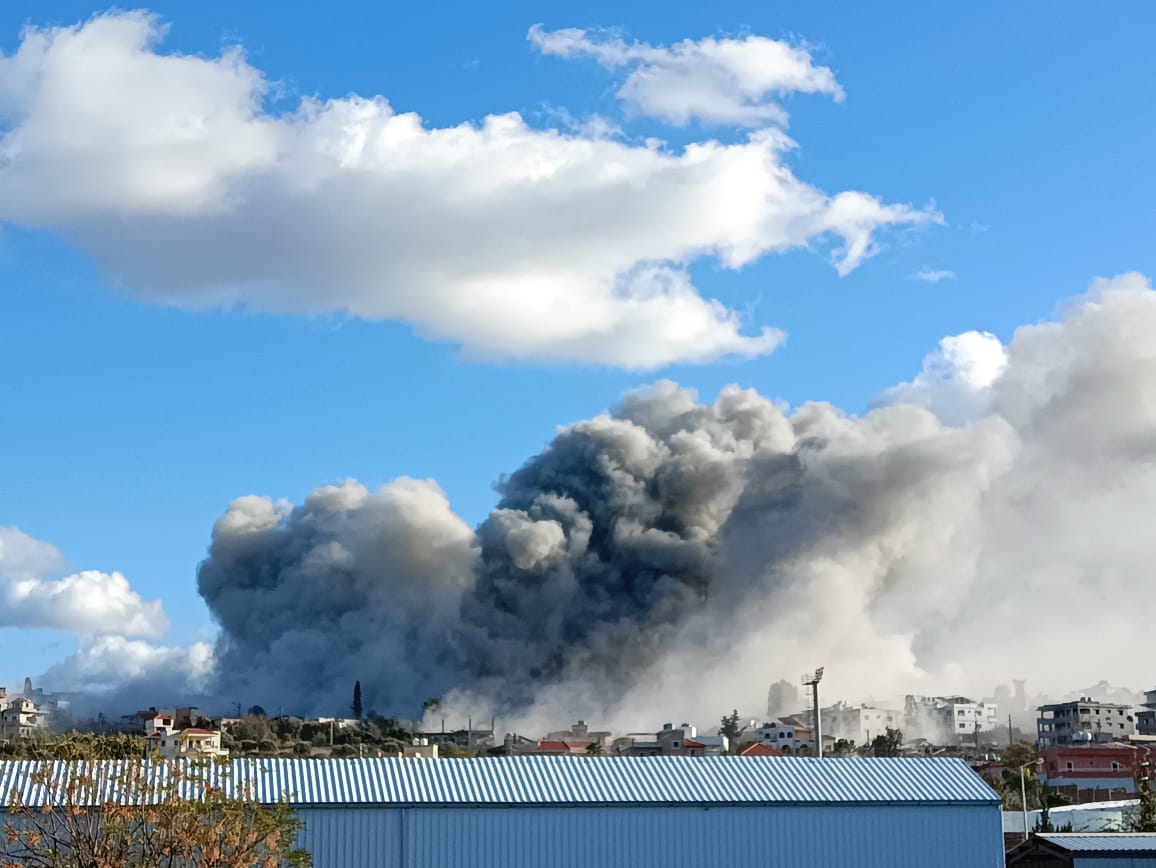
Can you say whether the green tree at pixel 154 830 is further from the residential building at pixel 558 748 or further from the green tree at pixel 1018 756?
the green tree at pixel 1018 756

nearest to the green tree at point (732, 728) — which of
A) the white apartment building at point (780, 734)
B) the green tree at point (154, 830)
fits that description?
the white apartment building at point (780, 734)

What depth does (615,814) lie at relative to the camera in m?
31.5

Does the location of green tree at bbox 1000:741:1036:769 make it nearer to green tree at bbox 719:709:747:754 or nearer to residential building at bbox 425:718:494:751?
green tree at bbox 719:709:747:754

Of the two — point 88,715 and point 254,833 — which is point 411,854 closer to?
point 254,833

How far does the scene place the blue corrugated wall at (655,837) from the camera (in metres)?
30.6

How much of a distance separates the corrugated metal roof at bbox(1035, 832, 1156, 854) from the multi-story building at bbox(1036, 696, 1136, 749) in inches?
3717

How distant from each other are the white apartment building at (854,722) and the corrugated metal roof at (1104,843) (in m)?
80.2

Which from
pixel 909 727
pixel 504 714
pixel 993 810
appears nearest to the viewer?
pixel 993 810

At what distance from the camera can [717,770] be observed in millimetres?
33500

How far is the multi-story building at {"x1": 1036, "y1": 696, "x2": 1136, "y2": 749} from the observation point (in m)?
131

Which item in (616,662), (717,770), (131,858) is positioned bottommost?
(131,858)

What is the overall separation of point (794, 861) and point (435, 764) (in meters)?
7.77

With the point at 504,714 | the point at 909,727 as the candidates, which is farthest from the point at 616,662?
the point at 909,727

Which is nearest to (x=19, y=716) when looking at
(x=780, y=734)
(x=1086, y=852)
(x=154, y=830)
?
(x=780, y=734)
